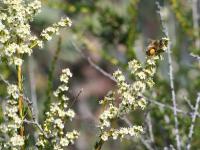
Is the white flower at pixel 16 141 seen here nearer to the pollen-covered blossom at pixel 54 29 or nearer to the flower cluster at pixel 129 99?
the flower cluster at pixel 129 99


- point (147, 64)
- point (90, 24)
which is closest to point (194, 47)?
point (90, 24)

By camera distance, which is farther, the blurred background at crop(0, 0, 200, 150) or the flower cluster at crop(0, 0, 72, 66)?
the blurred background at crop(0, 0, 200, 150)

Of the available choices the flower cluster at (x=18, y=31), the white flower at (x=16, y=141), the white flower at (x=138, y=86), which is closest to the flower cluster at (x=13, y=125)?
the white flower at (x=16, y=141)

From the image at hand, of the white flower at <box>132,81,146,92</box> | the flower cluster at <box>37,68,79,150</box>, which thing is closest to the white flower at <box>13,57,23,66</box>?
the flower cluster at <box>37,68,79,150</box>

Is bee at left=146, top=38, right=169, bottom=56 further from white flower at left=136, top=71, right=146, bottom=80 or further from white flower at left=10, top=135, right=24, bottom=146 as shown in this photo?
white flower at left=10, top=135, right=24, bottom=146

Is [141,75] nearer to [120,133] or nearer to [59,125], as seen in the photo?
[120,133]

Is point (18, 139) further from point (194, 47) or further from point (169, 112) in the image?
point (194, 47)
